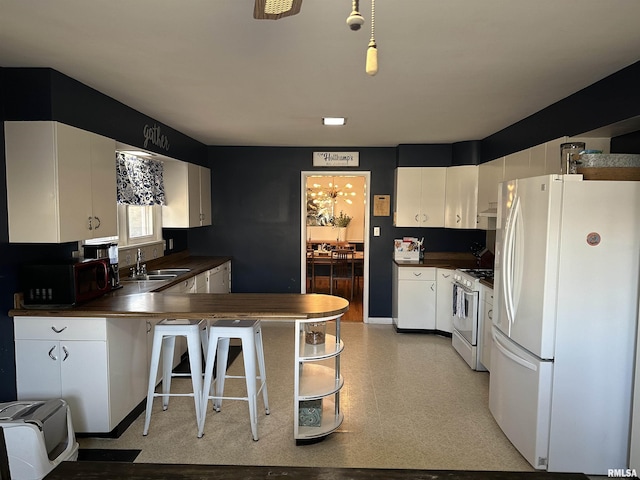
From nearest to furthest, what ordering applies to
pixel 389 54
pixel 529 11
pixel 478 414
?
pixel 529 11
pixel 389 54
pixel 478 414

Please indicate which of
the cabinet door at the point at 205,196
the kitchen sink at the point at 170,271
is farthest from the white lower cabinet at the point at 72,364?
the cabinet door at the point at 205,196

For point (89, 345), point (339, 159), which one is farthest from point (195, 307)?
point (339, 159)

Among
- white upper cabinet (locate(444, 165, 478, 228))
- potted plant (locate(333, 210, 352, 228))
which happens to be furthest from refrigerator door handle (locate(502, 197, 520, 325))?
potted plant (locate(333, 210, 352, 228))

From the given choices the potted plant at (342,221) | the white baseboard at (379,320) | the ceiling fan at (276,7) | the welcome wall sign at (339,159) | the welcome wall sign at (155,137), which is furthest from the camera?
the potted plant at (342,221)

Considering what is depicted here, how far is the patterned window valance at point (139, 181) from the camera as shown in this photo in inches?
149

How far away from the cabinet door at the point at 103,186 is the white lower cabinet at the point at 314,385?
5.29 feet

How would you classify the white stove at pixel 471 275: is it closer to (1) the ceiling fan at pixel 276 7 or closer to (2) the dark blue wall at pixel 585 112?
(2) the dark blue wall at pixel 585 112

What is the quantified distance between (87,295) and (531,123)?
3.82 m

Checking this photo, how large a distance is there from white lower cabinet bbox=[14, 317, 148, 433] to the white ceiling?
63.4 inches

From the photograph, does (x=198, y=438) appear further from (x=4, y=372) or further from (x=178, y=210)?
(x=178, y=210)

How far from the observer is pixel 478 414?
3.27 metres

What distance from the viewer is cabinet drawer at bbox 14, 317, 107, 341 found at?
271cm

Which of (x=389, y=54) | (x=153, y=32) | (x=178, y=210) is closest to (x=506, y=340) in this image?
(x=389, y=54)

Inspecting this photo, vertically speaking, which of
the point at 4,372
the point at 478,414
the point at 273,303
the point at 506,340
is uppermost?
the point at 273,303
